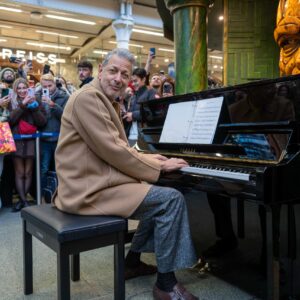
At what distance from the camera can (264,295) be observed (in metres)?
2.09

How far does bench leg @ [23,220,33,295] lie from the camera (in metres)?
2.19

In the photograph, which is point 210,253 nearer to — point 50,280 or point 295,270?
point 295,270

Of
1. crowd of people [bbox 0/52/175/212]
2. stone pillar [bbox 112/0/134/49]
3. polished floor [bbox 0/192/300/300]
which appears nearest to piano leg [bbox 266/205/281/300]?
polished floor [bbox 0/192/300/300]

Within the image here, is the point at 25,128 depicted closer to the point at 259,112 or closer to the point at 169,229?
the point at 169,229

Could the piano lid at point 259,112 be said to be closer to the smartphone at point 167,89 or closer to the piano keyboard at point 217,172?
the piano keyboard at point 217,172

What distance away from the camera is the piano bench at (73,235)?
173 cm

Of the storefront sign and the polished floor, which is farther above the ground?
the storefront sign

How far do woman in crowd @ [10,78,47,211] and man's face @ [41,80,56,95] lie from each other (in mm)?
276

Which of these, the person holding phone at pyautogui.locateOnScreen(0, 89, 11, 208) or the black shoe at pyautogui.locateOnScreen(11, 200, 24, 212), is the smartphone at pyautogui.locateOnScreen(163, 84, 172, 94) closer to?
the person holding phone at pyautogui.locateOnScreen(0, 89, 11, 208)

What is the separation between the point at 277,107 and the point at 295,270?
83cm

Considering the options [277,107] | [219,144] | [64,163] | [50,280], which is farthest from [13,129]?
[277,107]

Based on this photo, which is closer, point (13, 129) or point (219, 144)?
point (219, 144)

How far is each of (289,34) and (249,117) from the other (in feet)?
3.06

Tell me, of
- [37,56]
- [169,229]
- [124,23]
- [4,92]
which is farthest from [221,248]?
[37,56]
